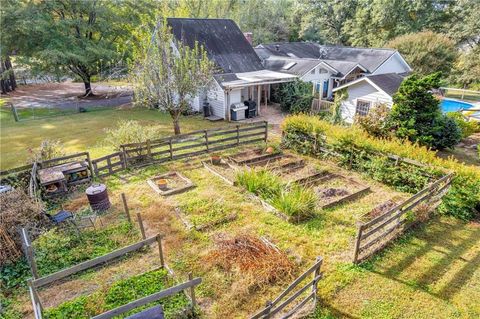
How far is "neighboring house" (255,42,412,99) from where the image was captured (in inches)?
909

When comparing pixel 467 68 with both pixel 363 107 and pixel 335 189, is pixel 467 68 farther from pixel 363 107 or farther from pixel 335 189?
pixel 335 189

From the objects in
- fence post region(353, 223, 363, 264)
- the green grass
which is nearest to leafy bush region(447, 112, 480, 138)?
the green grass

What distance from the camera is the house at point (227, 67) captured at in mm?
19469

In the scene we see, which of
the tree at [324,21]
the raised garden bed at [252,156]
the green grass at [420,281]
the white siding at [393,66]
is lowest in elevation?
the green grass at [420,281]

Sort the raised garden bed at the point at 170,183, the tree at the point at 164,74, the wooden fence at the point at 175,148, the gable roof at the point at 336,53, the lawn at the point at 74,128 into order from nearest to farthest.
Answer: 1. the raised garden bed at the point at 170,183
2. the wooden fence at the point at 175,148
3. the tree at the point at 164,74
4. the lawn at the point at 74,128
5. the gable roof at the point at 336,53

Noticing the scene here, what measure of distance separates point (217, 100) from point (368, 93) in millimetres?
9356

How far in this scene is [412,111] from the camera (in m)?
13.0

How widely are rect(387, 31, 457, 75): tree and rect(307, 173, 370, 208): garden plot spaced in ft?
76.5

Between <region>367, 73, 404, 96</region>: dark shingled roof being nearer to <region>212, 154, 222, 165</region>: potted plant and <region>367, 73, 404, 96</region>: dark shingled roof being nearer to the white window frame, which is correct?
the white window frame

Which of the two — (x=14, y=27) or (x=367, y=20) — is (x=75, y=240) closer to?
(x=14, y=27)

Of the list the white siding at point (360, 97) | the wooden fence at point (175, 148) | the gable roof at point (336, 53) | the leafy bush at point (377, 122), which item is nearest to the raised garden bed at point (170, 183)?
the wooden fence at point (175, 148)

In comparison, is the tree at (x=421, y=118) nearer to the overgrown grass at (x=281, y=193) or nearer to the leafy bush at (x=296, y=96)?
the overgrown grass at (x=281, y=193)

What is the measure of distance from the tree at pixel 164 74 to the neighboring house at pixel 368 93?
874 cm

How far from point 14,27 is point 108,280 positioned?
23.1 m
